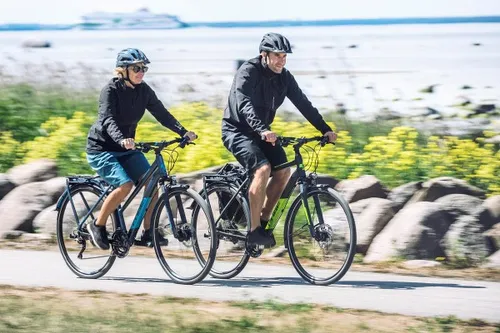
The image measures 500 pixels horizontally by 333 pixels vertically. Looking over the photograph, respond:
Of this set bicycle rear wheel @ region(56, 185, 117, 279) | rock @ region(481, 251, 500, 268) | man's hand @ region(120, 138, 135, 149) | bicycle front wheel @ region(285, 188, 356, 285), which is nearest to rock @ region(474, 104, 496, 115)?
rock @ region(481, 251, 500, 268)

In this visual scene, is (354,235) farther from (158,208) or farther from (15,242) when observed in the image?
(15,242)

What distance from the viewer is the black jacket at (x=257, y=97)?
10352 millimetres

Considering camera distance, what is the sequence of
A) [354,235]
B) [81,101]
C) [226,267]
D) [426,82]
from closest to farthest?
[354,235]
[226,267]
[81,101]
[426,82]

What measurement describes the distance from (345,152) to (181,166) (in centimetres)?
156

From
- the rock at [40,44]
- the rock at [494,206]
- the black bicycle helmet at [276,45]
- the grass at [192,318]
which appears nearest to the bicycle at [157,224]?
the grass at [192,318]

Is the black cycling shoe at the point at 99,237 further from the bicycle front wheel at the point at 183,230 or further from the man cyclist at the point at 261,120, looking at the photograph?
the man cyclist at the point at 261,120

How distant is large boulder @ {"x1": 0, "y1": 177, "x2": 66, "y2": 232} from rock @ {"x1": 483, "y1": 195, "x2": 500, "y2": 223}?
382 centimetres

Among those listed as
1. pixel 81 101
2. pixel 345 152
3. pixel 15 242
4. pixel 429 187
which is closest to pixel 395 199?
pixel 429 187

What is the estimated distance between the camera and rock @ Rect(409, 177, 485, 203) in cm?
1217

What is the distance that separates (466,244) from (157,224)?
8.32 ft

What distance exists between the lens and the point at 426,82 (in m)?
18.6

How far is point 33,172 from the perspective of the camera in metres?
13.5

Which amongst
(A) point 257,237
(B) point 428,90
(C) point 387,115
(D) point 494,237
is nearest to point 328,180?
(D) point 494,237

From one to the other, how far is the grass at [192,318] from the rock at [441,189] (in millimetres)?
2983
